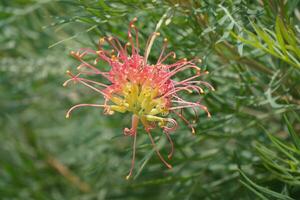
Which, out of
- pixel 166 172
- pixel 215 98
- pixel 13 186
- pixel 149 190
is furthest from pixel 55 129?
pixel 215 98

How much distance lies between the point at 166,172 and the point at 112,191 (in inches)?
14.8

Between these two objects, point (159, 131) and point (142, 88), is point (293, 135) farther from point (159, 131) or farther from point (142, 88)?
point (159, 131)

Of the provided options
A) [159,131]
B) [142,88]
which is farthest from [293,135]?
[159,131]

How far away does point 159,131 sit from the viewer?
137 centimetres

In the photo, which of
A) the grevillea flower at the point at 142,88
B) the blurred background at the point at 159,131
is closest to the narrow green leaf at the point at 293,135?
the blurred background at the point at 159,131

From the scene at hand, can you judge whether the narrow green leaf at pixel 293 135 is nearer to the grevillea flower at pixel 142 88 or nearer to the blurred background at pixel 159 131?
the blurred background at pixel 159 131

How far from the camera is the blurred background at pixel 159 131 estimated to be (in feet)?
3.72

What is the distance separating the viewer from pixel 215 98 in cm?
131

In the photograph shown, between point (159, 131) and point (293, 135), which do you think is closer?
point (293, 135)

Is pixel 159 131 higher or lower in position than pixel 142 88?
lower

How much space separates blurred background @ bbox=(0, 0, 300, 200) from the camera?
3.72ft

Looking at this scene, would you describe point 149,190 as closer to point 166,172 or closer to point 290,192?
point 166,172

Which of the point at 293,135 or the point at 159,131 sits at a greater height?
the point at 293,135

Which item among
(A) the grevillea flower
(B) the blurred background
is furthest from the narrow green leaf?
(A) the grevillea flower
